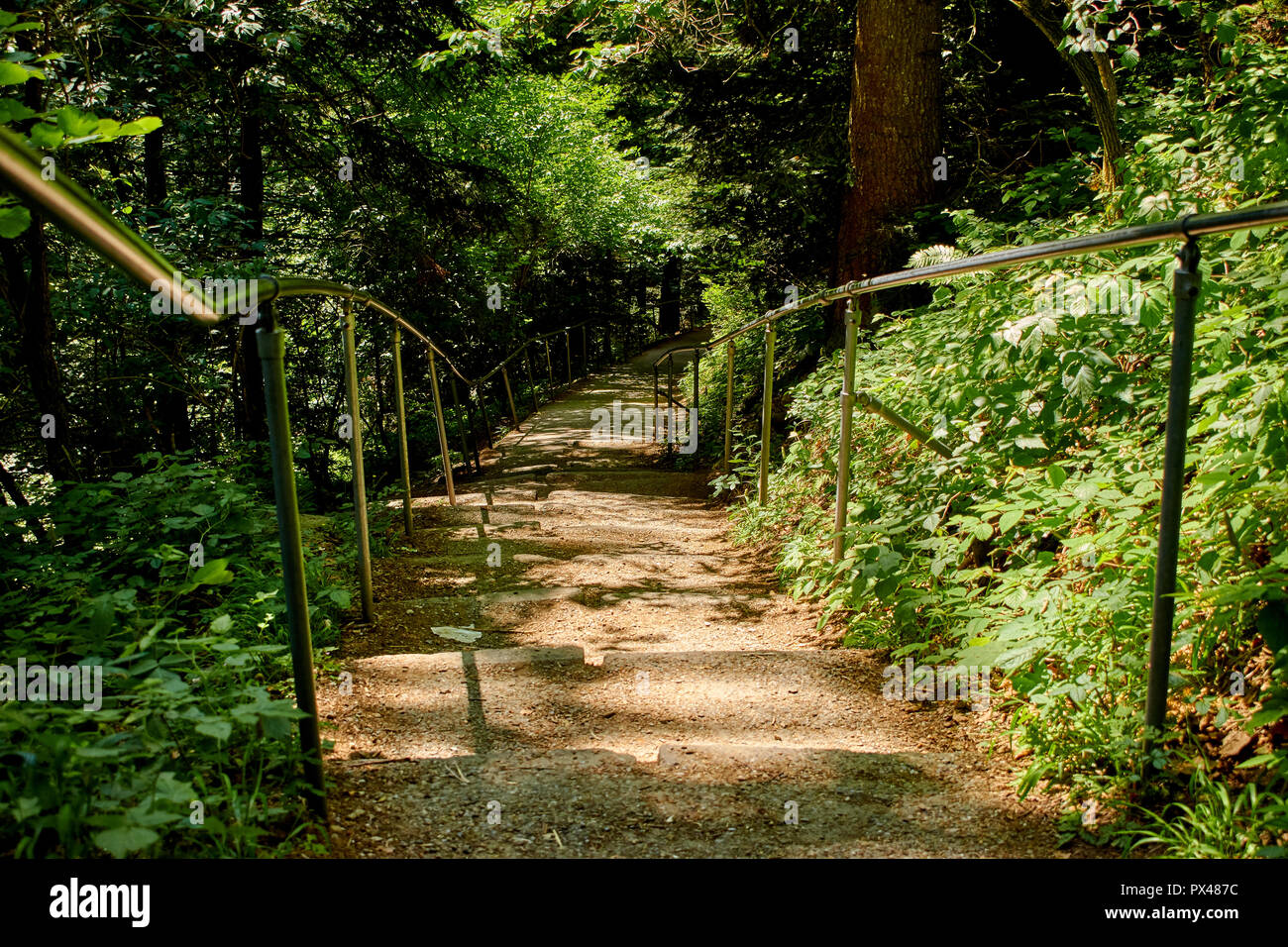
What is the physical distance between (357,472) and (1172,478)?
264 cm

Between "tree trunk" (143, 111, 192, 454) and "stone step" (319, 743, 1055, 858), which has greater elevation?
"tree trunk" (143, 111, 192, 454)

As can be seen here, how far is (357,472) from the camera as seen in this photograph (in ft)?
10.7

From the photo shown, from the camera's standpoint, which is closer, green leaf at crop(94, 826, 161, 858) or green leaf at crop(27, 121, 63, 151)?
green leaf at crop(94, 826, 161, 858)

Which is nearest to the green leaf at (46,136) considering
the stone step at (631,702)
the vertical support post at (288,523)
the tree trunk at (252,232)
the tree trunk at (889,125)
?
the vertical support post at (288,523)

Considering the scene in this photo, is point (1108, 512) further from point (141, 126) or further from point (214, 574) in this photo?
point (141, 126)

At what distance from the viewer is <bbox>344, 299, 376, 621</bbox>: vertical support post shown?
10.7ft

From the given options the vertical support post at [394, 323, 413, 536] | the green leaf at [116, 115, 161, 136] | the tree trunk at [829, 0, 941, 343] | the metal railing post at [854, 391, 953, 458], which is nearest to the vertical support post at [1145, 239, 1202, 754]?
the metal railing post at [854, 391, 953, 458]

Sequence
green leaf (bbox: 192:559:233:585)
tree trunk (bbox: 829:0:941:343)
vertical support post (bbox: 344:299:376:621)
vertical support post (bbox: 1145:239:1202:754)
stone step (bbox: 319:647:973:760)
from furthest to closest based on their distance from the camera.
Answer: tree trunk (bbox: 829:0:941:343), vertical support post (bbox: 344:299:376:621), stone step (bbox: 319:647:973:760), vertical support post (bbox: 1145:239:1202:754), green leaf (bbox: 192:559:233:585)

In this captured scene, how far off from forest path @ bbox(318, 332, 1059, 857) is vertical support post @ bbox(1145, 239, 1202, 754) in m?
0.38

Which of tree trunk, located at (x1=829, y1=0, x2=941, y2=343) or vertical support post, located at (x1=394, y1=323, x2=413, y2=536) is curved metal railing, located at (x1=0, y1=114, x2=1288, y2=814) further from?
tree trunk, located at (x1=829, y1=0, x2=941, y2=343)

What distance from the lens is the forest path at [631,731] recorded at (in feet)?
6.35

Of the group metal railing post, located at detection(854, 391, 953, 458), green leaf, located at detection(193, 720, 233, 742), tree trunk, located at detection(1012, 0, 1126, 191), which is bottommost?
green leaf, located at detection(193, 720, 233, 742)

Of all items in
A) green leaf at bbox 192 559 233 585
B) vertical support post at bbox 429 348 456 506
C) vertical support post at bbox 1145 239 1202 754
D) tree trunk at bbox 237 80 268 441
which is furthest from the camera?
tree trunk at bbox 237 80 268 441
